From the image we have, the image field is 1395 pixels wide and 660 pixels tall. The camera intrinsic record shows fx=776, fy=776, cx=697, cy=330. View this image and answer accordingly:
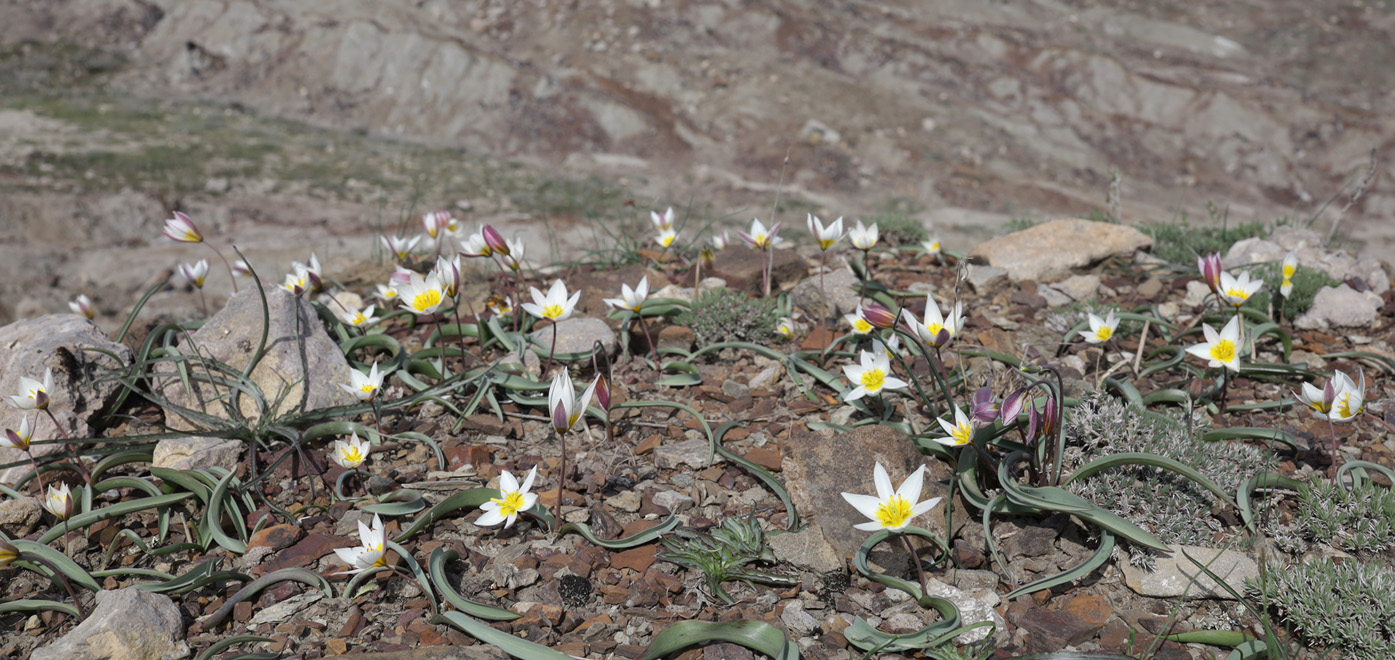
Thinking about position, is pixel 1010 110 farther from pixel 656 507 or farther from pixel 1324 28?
pixel 656 507

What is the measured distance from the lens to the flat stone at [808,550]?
2.43 m

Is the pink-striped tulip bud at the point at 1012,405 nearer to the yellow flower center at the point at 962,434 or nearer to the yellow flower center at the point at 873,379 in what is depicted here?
the yellow flower center at the point at 962,434

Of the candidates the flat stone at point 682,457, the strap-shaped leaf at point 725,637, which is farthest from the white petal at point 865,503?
the flat stone at point 682,457

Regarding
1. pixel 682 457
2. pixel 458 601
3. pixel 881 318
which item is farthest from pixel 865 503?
pixel 458 601

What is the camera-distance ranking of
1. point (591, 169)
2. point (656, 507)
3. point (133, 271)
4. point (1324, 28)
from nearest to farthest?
1. point (656, 507)
2. point (133, 271)
3. point (591, 169)
4. point (1324, 28)

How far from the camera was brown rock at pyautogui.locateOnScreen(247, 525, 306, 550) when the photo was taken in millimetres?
2670

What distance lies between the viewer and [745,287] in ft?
14.5

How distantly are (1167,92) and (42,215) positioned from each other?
69.2ft

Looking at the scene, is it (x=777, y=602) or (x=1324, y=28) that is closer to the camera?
(x=777, y=602)

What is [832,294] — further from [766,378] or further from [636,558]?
[636,558]

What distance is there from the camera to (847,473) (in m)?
2.66

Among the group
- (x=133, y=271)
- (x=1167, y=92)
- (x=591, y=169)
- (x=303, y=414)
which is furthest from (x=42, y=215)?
(x=1167, y=92)

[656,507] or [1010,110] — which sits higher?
[656,507]

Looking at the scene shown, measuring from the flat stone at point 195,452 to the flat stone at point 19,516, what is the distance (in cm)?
38
